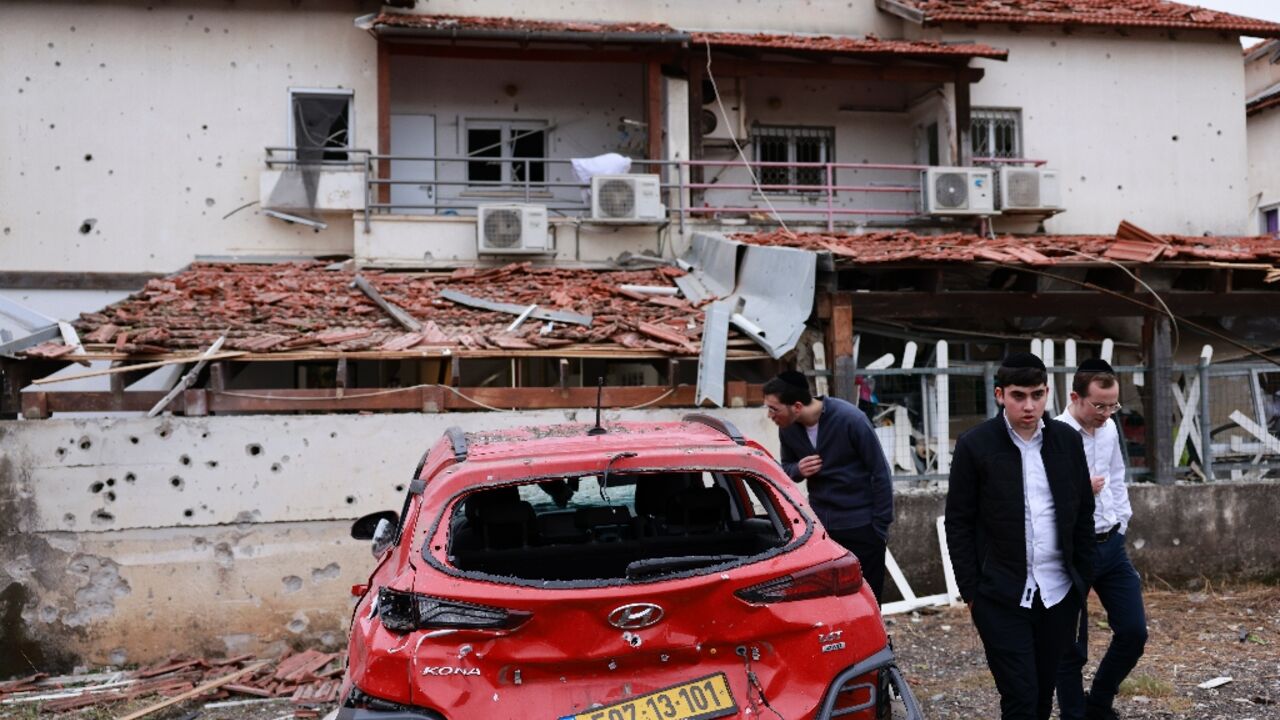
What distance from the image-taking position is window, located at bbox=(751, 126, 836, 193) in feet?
54.0

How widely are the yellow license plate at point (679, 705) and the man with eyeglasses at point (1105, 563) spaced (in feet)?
7.67

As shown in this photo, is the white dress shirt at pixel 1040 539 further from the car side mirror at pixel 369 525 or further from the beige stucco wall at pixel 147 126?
the beige stucco wall at pixel 147 126

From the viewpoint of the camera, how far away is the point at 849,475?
5.92 m

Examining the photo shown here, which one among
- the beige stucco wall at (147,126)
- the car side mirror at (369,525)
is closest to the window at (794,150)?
the beige stucco wall at (147,126)

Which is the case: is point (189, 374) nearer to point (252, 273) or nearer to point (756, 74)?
point (252, 273)

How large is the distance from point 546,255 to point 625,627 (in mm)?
10870

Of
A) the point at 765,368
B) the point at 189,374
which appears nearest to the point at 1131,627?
the point at 765,368

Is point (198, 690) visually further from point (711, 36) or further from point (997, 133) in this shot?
point (997, 133)

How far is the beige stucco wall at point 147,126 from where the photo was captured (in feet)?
46.6

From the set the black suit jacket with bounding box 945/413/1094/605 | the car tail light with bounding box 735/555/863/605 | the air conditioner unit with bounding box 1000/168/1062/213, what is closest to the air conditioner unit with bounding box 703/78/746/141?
the air conditioner unit with bounding box 1000/168/1062/213

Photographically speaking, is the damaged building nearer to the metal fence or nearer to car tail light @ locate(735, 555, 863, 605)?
the metal fence

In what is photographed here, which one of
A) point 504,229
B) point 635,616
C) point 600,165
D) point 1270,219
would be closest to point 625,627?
point 635,616

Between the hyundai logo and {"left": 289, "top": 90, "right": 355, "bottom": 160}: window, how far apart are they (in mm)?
12521

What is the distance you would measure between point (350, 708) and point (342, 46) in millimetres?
13084
